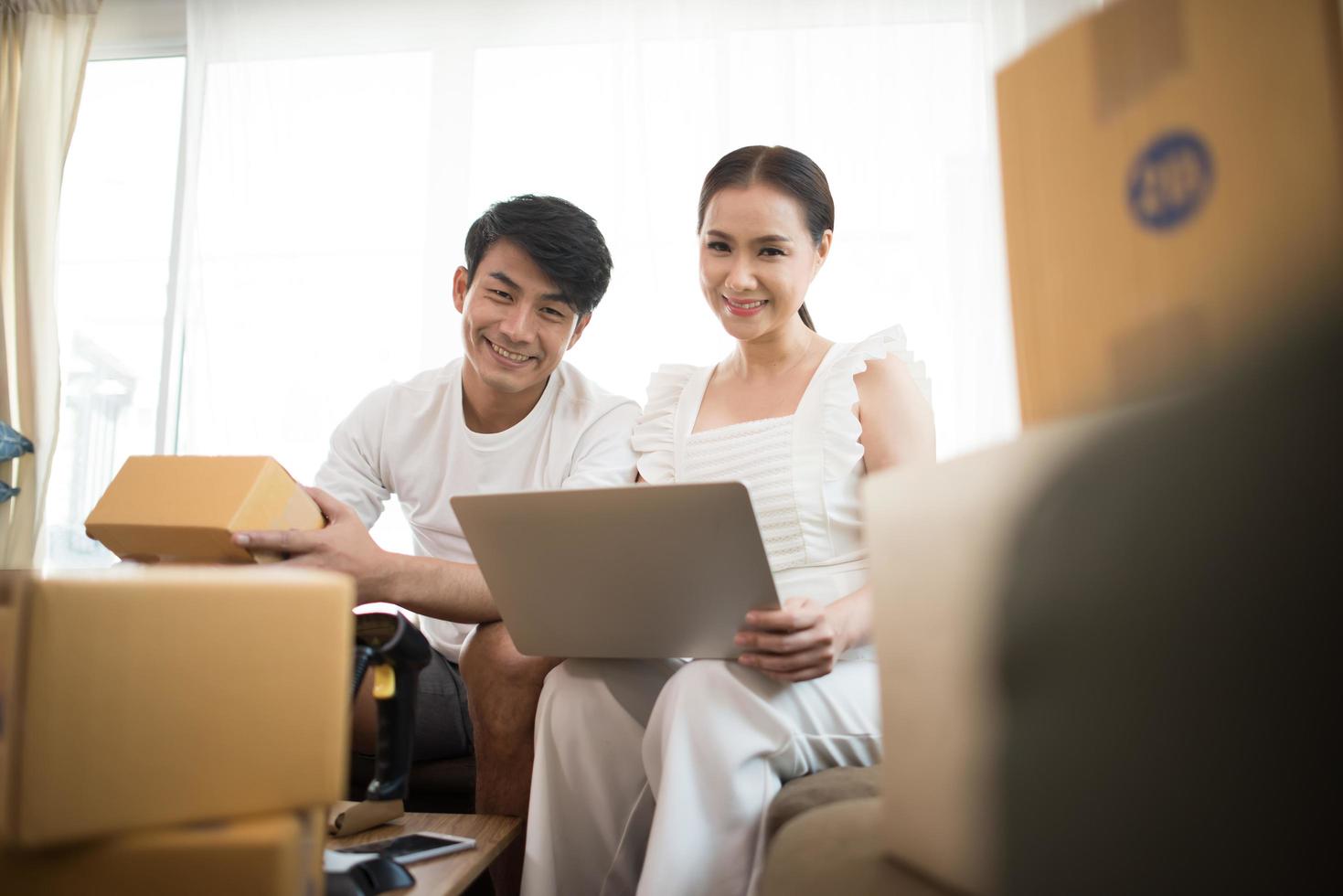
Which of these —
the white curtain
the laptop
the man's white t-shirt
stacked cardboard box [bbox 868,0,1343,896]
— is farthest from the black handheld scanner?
the white curtain

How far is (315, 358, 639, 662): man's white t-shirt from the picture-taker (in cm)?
181

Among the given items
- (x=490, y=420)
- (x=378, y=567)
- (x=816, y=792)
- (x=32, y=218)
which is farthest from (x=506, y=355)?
(x=32, y=218)

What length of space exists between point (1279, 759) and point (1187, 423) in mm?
150

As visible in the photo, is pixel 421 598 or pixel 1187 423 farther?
pixel 421 598

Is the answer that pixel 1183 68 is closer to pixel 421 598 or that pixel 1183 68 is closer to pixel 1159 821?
pixel 1159 821

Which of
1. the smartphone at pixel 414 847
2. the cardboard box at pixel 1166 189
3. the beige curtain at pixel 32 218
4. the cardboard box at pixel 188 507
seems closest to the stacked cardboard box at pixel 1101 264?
the cardboard box at pixel 1166 189

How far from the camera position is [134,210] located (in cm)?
328

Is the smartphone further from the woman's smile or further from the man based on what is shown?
the woman's smile

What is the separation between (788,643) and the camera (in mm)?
1107

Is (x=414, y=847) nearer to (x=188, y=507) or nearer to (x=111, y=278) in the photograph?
(x=188, y=507)

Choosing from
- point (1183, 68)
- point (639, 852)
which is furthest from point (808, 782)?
point (1183, 68)

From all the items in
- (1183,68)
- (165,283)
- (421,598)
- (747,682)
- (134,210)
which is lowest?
(747,682)

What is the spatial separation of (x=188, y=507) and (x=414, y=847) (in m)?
0.45

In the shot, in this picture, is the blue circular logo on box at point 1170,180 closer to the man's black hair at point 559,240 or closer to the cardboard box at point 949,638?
the cardboard box at point 949,638
